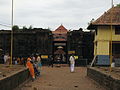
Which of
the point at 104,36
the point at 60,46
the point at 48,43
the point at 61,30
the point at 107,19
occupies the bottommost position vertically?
the point at 60,46

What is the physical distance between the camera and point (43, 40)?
2003 inches

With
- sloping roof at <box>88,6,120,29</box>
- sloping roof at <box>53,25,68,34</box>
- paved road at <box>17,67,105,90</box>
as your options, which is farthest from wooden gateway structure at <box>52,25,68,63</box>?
paved road at <box>17,67,105,90</box>

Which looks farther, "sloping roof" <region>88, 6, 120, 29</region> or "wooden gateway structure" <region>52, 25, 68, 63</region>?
"wooden gateway structure" <region>52, 25, 68, 63</region>

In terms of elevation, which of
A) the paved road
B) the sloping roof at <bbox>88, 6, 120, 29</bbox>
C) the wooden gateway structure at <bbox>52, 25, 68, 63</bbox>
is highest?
the sloping roof at <bbox>88, 6, 120, 29</bbox>

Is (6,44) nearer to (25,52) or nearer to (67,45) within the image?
(25,52)

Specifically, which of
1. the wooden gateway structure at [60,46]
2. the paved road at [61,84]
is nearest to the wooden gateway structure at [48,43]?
the wooden gateway structure at [60,46]

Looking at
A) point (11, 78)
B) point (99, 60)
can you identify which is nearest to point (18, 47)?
point (99, 60)

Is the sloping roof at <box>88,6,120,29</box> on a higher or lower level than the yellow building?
higher

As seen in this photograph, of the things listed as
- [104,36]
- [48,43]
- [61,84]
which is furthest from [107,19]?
[61,84]

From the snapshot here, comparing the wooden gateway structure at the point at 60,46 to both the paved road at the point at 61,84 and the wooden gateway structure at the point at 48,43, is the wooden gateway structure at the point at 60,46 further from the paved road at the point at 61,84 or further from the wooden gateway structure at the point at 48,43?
the paved road at the point at 61,84

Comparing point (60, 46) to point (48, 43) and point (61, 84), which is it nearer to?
point (48, 43)

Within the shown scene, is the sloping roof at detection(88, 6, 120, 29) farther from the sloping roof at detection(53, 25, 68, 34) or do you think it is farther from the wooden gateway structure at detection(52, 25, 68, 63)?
the sloping roof at detection(53, 25, 68, 34)

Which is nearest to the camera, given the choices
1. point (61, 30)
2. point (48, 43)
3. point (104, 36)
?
point (104, 36)

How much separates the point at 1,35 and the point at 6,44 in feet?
5.25
